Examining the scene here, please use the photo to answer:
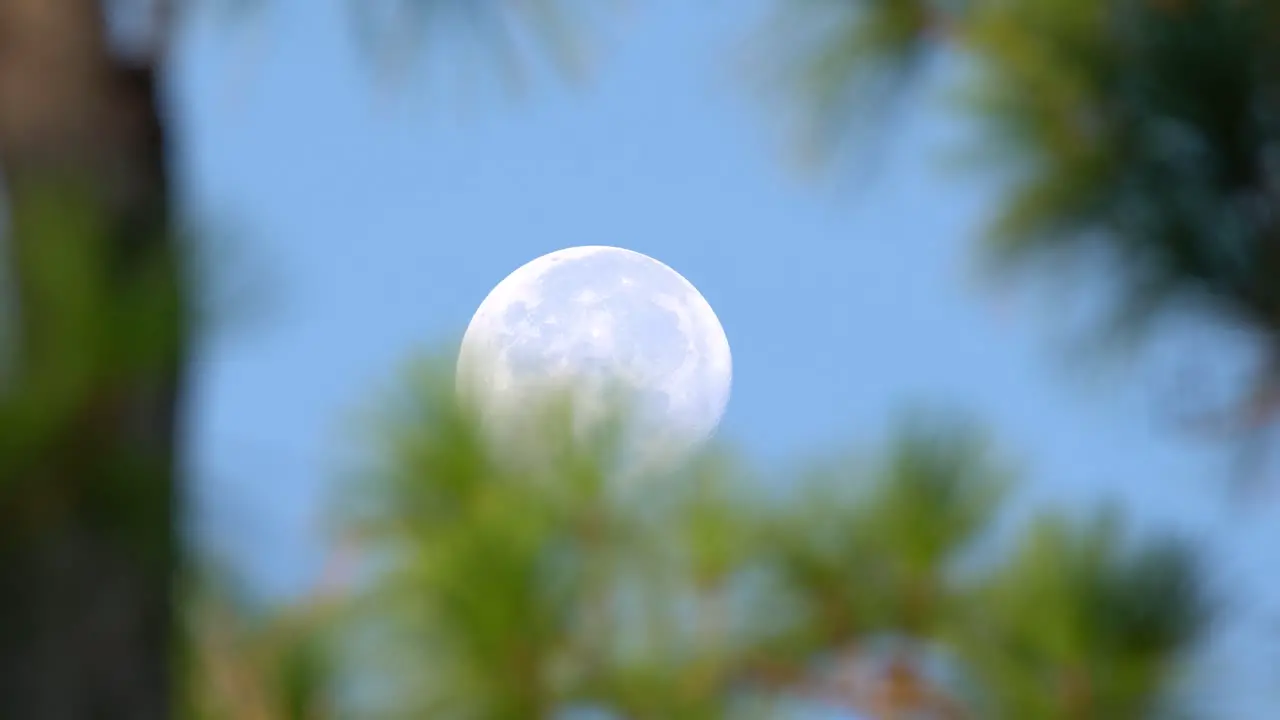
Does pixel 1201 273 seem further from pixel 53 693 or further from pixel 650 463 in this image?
pixel 53 693

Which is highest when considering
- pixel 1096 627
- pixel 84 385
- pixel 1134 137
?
pixel 1134 137

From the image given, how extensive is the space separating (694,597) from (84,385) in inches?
32.6

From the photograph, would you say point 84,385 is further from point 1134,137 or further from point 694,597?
point 1134,137

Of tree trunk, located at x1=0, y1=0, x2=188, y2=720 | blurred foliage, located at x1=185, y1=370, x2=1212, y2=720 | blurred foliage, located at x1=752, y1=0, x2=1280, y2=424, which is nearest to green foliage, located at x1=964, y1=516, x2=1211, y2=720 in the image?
blurred foliage, located at x1=185, y1=370, x2=1212, y2=720

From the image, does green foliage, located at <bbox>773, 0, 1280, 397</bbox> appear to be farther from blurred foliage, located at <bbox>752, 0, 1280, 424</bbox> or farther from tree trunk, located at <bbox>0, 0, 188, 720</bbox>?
tree trunk, located at <bbox>0, 0, 188, 720</bbox>

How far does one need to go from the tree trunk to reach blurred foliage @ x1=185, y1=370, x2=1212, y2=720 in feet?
1.24

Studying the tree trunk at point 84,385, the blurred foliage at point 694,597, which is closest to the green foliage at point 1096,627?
the blurred foliage at point 694,597

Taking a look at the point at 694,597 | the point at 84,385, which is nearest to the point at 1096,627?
the point at 694,597

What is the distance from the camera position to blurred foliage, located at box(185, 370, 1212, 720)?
48.9 inches

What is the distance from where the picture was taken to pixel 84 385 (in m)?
0.69

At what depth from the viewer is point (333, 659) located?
1.21 m

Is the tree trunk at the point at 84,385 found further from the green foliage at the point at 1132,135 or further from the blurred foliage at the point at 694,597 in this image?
the green foliage at the point at 1132,135

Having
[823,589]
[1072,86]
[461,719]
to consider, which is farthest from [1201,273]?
[461,719]

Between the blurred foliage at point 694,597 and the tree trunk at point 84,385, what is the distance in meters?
0.38
